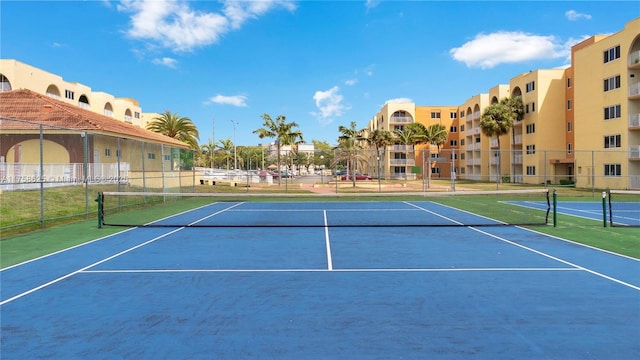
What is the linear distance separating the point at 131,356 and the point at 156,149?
1411 inches

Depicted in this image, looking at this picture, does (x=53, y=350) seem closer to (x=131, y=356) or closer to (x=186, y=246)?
(x=131, y=356)

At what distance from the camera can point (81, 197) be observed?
997 inches

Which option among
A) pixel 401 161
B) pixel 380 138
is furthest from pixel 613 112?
pixel 401 161

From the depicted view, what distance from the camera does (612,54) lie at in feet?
124

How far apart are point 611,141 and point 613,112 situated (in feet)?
8.76

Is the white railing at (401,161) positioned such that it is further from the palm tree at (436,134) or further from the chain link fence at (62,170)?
the chain link fence at (62,170)

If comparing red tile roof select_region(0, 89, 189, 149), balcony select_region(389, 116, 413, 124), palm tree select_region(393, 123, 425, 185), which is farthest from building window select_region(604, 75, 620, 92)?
red tile roof select_region(0, 89, 189, 149)

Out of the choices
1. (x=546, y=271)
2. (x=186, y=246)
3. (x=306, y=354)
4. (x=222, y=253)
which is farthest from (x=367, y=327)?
(x=186, y=246)

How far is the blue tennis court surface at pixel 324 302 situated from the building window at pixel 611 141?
108 feet

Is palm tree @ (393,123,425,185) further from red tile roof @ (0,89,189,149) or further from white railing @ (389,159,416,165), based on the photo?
red tile roof @ (0,89,189,149)

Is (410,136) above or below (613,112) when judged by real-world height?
above

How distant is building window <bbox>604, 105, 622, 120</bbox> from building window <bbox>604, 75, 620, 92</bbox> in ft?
5.87

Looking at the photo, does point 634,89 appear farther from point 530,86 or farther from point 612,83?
point 530,86

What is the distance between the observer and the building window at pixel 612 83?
37.2m
